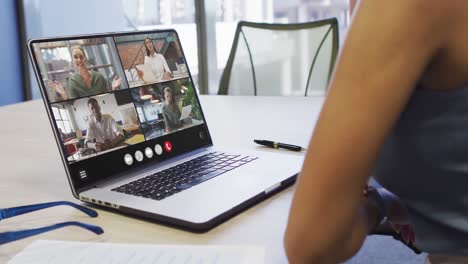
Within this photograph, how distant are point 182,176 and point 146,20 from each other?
11.7 feet

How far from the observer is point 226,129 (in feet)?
4.62

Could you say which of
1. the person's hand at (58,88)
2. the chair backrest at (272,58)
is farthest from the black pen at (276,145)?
the chair backrest at (272,58)

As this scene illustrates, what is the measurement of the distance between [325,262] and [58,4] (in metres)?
3.91

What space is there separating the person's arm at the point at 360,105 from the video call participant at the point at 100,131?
472 mm

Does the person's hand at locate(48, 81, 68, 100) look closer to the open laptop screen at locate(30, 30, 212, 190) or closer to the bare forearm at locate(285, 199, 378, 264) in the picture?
the open laptop screen at locate(30, 30, 212, 190)

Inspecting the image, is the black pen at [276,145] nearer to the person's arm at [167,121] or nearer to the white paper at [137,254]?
the person's arm at [167,121]

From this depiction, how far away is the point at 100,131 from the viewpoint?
948mm

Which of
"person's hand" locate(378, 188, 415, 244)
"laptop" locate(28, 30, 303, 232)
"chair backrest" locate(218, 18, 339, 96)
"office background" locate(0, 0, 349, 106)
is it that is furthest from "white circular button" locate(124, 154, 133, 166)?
"office background" locate(0, 0, 349, 106)

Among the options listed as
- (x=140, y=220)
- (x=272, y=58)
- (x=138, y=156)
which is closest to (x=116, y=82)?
(x=138, y=156)

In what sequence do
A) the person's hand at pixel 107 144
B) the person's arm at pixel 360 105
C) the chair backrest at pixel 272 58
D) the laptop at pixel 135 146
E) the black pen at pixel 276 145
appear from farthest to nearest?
the chair backrest at pixel 272 58, the black pen at pixel 276 145, the person's hand at pixel 107 144, the laptop at pixel 135 146, the person's arm at pixel 360 105

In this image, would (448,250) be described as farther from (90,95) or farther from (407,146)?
(90,95)

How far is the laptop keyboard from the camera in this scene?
88 centimetres

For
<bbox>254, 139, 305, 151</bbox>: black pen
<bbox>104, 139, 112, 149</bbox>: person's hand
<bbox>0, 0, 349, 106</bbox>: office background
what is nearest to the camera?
<bbox>104, 139, 112, 149</bbox>: person's hand

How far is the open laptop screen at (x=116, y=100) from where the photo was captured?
0.91 metres
